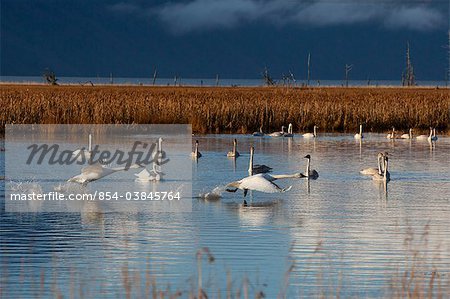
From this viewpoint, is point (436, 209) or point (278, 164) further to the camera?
point (278, 164)

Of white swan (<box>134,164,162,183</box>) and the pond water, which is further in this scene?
white swan (<box>134,164,162,183</box>)

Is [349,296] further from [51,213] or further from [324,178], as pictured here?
[324,178]

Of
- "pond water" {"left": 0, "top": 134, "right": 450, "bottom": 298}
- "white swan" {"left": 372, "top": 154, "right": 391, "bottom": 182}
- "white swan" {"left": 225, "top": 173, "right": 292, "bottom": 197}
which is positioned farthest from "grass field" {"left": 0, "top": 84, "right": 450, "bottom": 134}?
"white swan" {"left": 225, "top": 173, "right": 292, "bottom": 197}

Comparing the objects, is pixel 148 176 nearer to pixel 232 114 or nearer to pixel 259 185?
pixel 259 185

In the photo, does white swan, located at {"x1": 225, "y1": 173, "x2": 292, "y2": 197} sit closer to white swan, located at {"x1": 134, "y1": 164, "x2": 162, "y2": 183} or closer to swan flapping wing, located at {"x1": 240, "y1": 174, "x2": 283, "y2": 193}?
swan flapping wing, located at {"x1": 240, "y1": 174, "x2": 283, "y2": 193}

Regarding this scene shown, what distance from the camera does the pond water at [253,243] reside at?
295 inches

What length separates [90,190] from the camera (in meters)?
14.0

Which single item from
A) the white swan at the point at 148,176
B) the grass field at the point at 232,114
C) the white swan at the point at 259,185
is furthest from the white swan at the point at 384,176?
the grass field at the point at 232,114

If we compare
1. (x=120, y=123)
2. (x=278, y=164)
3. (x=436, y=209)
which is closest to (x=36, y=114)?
(x=120, y=123)

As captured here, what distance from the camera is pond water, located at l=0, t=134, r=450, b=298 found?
7.50 m

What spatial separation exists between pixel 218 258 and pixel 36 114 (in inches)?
738

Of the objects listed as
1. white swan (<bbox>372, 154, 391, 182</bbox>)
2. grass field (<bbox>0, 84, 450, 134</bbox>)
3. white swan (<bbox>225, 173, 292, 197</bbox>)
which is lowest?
white swan (<bbox>225, 173, 292, 197</bbox>)

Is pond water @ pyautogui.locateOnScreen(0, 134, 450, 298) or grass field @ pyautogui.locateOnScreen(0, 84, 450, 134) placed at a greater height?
grass field @ pyautogui.locateOnScreen(0, 84, 450, 134)

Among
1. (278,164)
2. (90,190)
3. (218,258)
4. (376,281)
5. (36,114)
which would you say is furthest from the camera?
(36,114)
